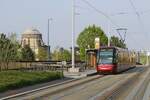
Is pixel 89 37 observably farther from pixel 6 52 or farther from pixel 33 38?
pixel 6 52

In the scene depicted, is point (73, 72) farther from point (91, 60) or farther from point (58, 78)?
point (91, 60)

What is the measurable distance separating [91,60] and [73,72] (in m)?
16.0

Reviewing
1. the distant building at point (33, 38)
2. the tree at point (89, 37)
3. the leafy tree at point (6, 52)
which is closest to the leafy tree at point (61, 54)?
the tree at point (89, 37)

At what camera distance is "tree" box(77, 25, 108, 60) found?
107 meters

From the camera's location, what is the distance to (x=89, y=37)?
109 meters

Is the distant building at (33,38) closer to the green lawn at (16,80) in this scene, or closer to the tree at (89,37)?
the tree at (89,37)

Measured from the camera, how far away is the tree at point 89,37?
107 meters

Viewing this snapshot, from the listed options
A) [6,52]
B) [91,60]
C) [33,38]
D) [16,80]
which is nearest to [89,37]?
[33,38]

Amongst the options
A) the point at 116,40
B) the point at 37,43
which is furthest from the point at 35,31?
the point at 116,40

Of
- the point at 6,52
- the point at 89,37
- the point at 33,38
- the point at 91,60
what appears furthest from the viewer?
the point at 33,38

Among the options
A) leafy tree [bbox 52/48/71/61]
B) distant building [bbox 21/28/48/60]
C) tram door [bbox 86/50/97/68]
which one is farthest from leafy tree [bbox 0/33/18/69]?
distant building [bbox 21/28/48/60]

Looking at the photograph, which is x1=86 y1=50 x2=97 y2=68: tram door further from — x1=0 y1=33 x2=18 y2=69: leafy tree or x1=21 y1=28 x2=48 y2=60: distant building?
x1=21 y1=28 x2=48 y2=60: distant building

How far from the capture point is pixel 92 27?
113 meters

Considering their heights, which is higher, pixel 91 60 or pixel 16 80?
pixel 91 60
